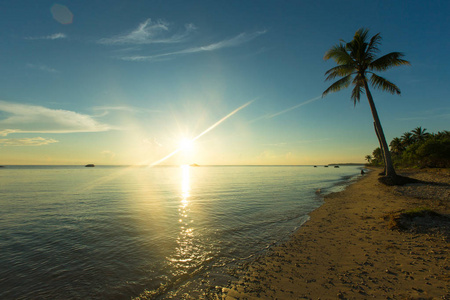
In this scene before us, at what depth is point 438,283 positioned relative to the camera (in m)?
5.20

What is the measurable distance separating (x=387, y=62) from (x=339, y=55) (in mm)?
5373

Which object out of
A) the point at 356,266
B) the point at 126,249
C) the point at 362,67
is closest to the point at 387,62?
the point at 362,67

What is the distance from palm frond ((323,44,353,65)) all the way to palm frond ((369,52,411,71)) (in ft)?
9.37

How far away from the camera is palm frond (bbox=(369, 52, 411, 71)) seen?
23.4 meters

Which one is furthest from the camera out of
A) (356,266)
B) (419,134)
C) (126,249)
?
(419,134)

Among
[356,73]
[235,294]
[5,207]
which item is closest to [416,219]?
[235,294]

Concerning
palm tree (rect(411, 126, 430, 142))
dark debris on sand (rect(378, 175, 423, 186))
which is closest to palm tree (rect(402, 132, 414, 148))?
palm tree (rect(411, 126, 430, 142))

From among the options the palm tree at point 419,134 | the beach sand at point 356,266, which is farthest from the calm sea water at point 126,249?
the palm tree at point 419,134

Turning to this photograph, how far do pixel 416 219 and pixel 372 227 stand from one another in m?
1.95

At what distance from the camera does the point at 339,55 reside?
26094 millimetres

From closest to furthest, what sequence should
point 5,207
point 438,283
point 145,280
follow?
1. point 438,283
2. point 145,280
3. point 5,207

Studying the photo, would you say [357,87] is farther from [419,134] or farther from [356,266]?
[419,134]

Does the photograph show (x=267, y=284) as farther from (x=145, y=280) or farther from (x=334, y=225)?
(x=334, y=225)

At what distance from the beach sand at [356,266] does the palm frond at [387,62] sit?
21605 mm
